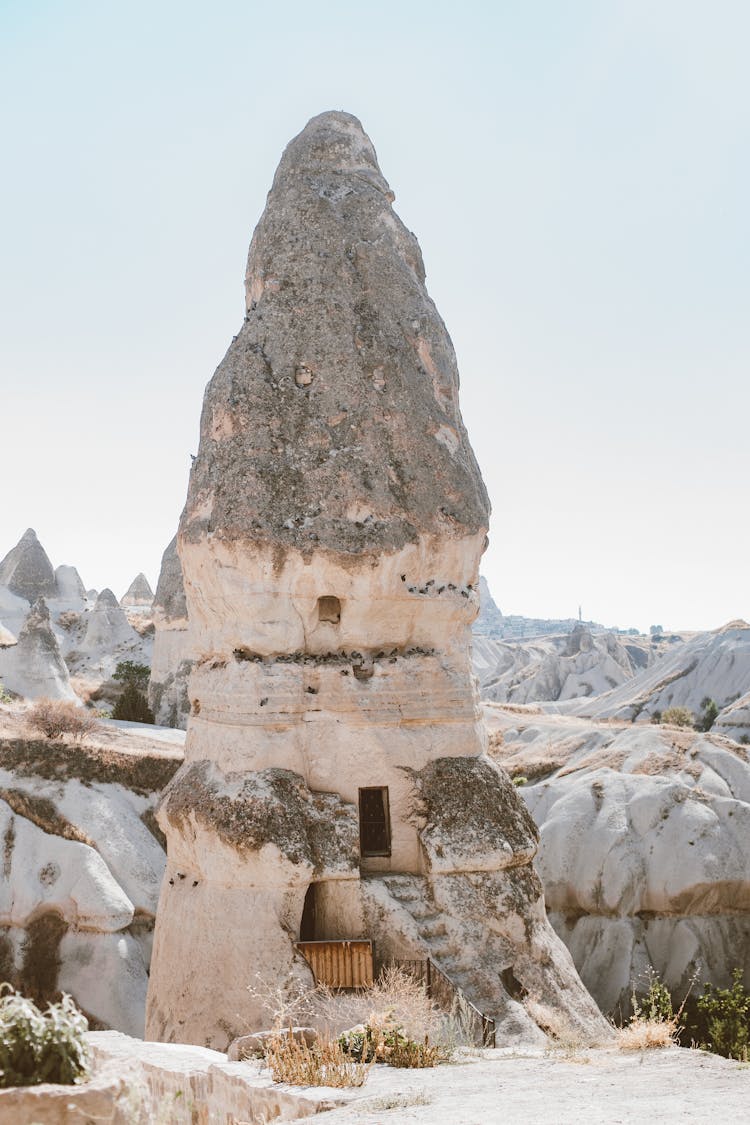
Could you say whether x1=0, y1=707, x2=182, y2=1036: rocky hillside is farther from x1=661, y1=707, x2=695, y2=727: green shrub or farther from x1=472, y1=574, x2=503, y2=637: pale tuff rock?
x1=472, y1=574, x2=503, y2=637: pale tuff rock

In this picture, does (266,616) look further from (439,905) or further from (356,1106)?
(356,1106)

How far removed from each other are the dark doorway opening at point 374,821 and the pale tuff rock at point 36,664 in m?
21.1

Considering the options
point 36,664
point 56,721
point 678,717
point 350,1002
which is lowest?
point 350,1002

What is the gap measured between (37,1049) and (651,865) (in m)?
17.8

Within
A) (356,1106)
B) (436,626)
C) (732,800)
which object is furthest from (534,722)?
(356,1106)

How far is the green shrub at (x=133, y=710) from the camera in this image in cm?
3159

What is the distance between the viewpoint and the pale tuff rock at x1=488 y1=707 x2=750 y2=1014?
19.5 metres

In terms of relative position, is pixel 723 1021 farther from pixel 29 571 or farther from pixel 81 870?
pixel 29 571

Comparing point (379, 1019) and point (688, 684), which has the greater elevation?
point (688, 684)

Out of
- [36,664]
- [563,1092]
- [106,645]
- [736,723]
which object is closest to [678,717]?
[736,723]

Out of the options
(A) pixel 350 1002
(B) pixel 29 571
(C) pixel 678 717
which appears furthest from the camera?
(B) pixel 29 571

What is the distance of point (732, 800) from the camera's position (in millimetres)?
→ 21234

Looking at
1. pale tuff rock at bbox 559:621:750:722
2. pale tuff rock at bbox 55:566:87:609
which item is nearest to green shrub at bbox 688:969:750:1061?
pale tuff rock at bbox 559:621:750:722

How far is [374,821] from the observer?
41.1 ft
